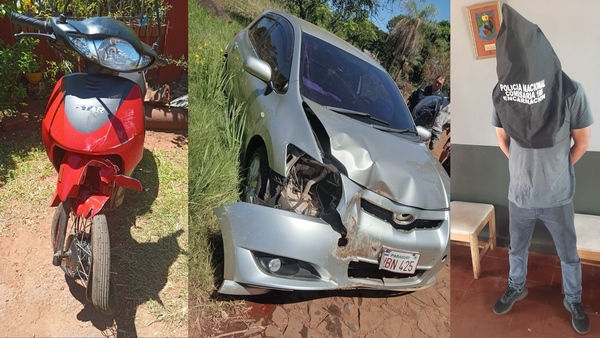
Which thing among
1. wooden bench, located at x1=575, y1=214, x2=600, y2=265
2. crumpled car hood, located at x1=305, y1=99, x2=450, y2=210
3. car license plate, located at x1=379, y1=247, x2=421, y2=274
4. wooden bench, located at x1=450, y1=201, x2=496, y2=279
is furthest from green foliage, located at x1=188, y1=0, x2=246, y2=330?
wooden bench, located at x1=575, y1=214, x2=600, y2=265

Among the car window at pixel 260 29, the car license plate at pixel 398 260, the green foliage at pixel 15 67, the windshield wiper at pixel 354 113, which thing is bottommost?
the car license plate at pixel 398 260

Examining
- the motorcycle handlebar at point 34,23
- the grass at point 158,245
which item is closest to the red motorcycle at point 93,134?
the motorcycle handlebar at point 34,23

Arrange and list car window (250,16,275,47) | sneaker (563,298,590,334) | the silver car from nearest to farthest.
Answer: the silver car, car window (250,16,275,47), sneaker (563,298,590,334)

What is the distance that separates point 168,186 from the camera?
200cm

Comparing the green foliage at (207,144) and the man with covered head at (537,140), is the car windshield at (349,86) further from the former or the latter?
the man with covered head at (537,140)

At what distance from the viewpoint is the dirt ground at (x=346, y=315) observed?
6.18 ft

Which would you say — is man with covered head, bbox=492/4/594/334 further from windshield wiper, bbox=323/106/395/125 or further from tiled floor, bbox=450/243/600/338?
windshield wiper, bbox=323/106/395/125

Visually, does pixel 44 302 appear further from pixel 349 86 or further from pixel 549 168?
pixel 549 168

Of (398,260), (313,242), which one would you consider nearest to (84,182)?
(313,242)

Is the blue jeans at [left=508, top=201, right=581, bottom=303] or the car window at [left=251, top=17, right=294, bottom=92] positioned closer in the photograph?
the car window at [left=251, top=17, right=294, bottom=92]

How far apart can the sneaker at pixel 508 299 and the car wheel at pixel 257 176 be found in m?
1.11

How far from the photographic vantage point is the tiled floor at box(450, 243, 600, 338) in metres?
1.96

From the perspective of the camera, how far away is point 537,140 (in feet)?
6.29

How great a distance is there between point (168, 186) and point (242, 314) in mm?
597
